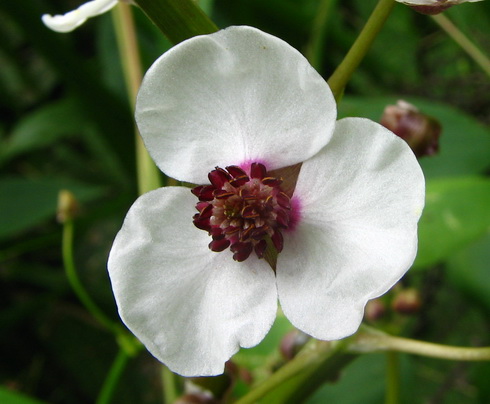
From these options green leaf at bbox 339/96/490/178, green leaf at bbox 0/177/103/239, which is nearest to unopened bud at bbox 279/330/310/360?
green leaf at bbox 339/96/490/178

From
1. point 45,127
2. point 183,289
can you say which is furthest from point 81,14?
point 45,127

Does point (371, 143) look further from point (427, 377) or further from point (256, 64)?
point (427, 377)

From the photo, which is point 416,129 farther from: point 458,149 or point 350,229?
point 458,149

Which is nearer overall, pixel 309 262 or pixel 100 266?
pixel 309 262

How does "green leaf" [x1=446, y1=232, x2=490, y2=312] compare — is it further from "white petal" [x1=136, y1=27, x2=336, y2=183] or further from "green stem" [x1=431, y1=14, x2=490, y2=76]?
"white petal" [x1=136, y1=27, x2=336, y2=183]

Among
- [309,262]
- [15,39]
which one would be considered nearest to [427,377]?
[309,262]

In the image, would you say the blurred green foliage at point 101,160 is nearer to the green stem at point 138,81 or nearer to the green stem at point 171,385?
the green stem at point 138,81

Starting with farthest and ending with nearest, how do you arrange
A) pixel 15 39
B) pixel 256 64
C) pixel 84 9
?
pixel 15 39, pixel 84 9, pixel 256 64
